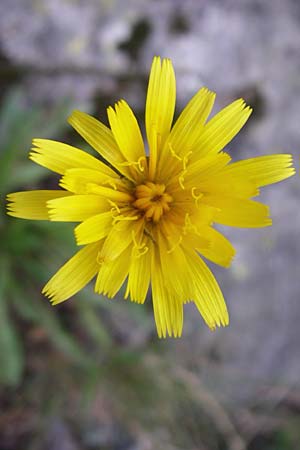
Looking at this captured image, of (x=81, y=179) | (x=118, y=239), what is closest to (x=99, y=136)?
(x=81, y=179)

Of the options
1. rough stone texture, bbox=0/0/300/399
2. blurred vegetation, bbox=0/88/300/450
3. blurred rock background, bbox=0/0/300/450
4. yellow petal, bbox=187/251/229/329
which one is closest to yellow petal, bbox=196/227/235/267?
yellow petal, bbox=187/251/229/329

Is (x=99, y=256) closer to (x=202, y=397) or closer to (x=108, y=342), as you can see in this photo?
(x=108, y=342)

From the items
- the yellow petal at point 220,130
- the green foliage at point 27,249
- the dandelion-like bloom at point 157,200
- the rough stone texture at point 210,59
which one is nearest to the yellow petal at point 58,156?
the dandelion-like bloom at point 157,200

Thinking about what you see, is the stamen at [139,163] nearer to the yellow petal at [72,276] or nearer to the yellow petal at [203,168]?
the yellow petal at [203,168]

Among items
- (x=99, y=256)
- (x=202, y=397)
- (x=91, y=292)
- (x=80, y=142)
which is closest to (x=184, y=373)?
(x=202, y=397)

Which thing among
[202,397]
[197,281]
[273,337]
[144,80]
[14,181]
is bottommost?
[202,397]

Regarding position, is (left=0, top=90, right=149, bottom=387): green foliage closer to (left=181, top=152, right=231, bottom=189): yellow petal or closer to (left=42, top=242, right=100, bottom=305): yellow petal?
(left=42, top=242, right=100, bottom=305): yellow petal
